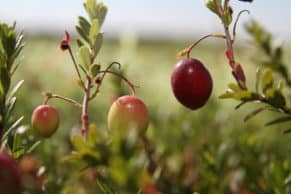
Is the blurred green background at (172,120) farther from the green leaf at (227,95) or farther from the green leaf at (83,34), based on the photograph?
the green leaf at (227,95)

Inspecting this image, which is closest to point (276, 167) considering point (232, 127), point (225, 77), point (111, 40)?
point (232, 127)

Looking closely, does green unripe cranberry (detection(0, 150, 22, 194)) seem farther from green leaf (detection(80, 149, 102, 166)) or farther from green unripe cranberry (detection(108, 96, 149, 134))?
green unripe cranberry (detection(108, 96, 149, 134))

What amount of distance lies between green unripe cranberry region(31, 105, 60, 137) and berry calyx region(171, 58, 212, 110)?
19cm

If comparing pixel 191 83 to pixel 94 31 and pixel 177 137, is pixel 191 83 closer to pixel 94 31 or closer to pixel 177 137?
pixel 94 31

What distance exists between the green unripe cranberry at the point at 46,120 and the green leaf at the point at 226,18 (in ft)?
0.97

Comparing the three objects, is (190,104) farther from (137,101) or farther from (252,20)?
(252,20)

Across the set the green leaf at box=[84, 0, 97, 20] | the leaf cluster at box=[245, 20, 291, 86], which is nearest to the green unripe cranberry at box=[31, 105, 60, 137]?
the green leaf at box=[84, 0, 97, 20]

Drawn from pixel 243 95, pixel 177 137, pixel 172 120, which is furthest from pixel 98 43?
pixel 172 120

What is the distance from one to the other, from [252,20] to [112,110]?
451mm

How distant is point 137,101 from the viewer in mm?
798

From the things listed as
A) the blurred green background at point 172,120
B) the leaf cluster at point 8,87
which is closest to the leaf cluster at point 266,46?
the blurred green background at point 172,120

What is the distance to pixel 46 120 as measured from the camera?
86 centimetres

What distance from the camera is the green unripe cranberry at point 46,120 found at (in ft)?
2.82

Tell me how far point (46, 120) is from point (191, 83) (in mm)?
233
